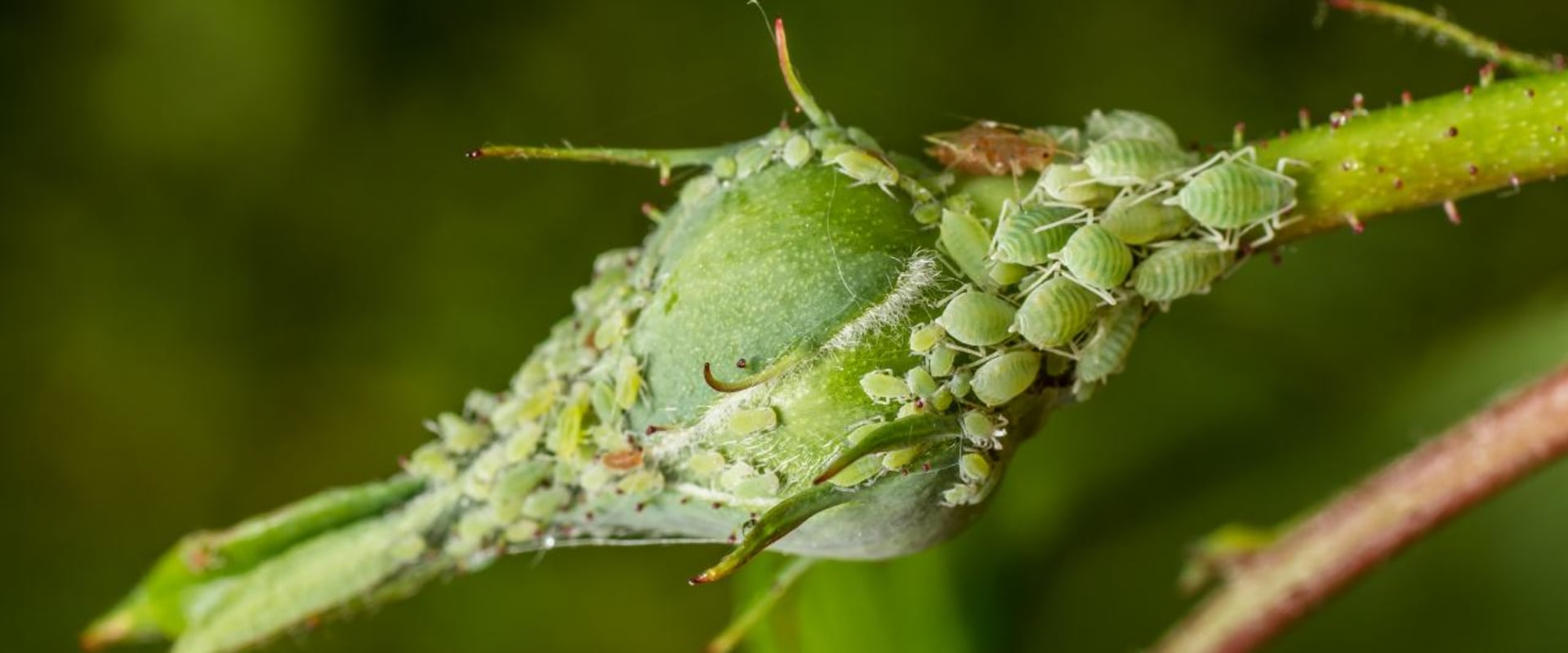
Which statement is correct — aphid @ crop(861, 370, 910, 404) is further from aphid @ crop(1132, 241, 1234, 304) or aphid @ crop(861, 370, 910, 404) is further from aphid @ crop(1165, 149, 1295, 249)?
aphid @ crop(1165, 149, 1295, 249)

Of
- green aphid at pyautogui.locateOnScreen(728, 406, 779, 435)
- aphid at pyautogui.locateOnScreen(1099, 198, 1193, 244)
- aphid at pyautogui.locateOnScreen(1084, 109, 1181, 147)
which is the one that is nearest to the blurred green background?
aphid at pyautogui.locateOnScreen(1084, 109, 1181, 147)

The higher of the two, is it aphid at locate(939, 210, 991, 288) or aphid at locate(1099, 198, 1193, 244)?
aphid at locate(939, 210, 991, 288)

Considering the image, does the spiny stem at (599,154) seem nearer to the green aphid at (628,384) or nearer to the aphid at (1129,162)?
the green aphid at (628,384)

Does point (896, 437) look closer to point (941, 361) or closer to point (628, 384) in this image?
point (941, 361)

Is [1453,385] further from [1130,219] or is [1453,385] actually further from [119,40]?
[119,40]

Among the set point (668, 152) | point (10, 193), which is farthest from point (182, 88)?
point (668, 152)

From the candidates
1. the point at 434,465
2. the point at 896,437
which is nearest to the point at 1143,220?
the point at 896,437
